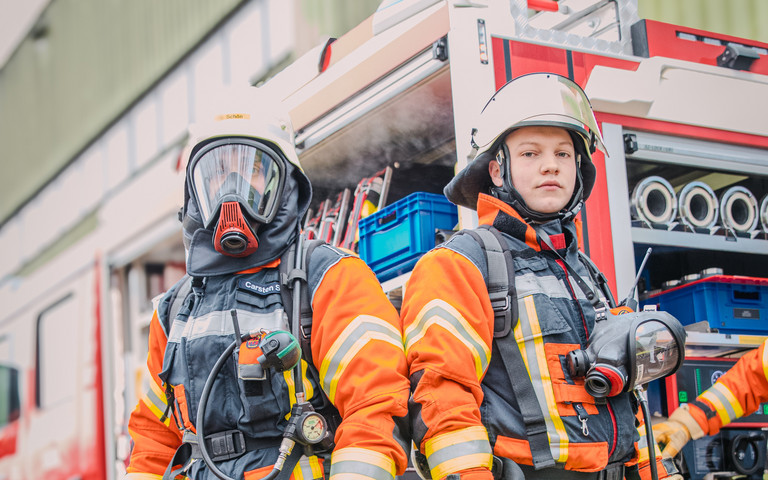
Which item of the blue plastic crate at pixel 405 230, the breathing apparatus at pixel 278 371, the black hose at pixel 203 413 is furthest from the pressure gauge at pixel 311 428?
the blue plastic crate at pixel 405 230

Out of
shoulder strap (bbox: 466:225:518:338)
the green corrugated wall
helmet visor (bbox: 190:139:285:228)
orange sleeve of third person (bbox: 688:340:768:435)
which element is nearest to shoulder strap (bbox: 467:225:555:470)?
shoulder strap (bbox: 466:225:518:338)

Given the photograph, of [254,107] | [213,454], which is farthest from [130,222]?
[213,454]

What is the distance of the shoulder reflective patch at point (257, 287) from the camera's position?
254 centimetres

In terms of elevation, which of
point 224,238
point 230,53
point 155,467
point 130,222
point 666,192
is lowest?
point 155,467

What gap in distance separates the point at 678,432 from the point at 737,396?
9.9 inches

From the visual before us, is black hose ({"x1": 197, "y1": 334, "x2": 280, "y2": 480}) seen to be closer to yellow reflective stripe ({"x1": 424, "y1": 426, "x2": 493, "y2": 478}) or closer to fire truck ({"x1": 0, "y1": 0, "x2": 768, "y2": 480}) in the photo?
yellow reflective stripe ({"x1": 424, "y1": 426, "x2": 493, "y2": 478})

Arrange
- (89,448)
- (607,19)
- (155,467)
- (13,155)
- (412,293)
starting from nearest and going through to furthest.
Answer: (412,293) → (155,467) → (607,19) → (89,448) → (13,155)

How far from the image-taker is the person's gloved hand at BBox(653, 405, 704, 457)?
3.07m

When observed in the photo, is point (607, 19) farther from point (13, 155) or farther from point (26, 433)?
point (13, 155)

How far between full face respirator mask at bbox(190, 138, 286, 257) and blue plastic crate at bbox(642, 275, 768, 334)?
178 cm

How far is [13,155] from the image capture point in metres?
22.5

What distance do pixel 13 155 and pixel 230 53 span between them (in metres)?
12.2

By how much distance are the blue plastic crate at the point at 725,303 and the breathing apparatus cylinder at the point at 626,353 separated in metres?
1.03

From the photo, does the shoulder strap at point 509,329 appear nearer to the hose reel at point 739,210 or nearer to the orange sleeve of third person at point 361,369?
the orange sleeve of third person at point 361,369
